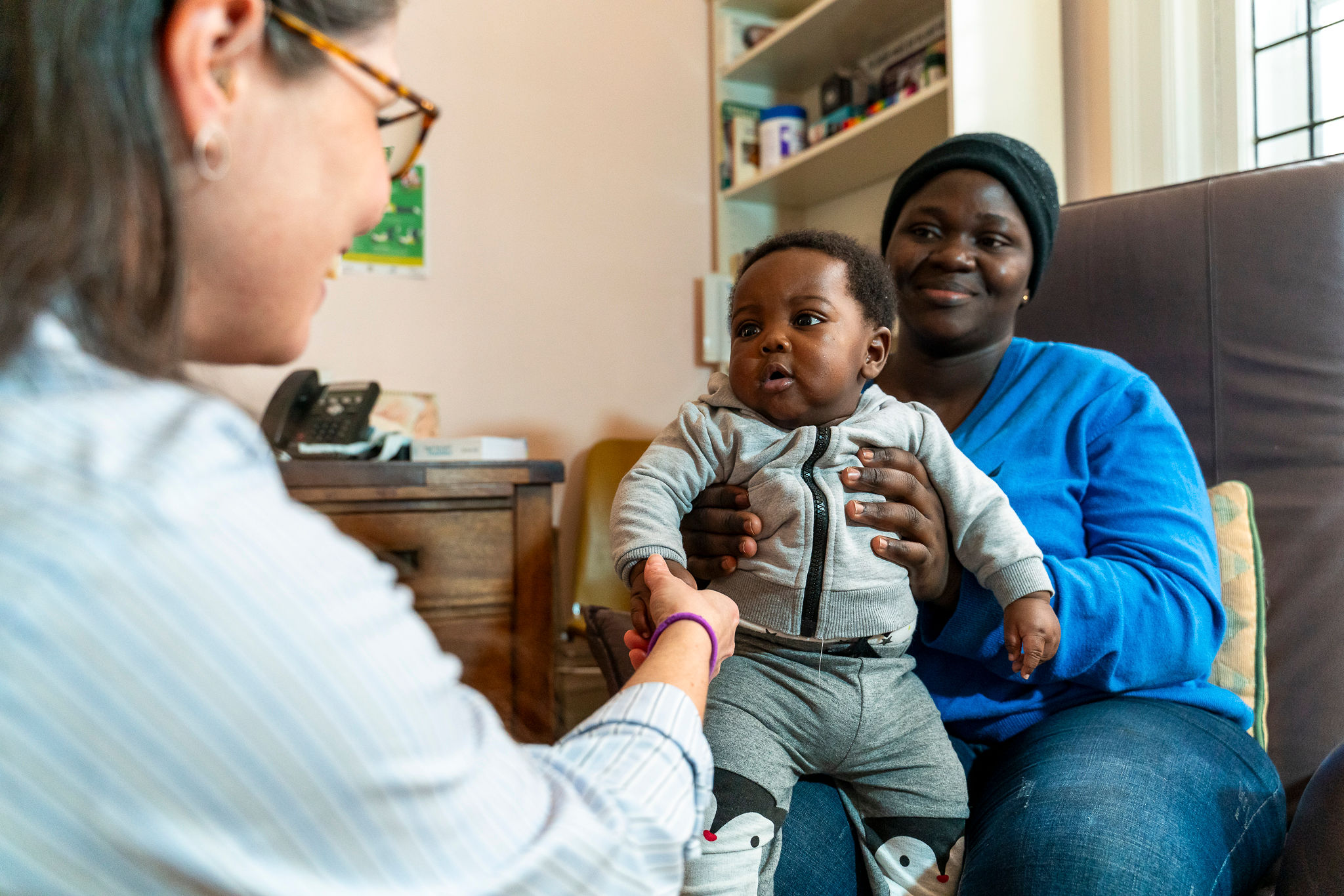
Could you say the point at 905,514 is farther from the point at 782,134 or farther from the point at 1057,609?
the point at 782,134

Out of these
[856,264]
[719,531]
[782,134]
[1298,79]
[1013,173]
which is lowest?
[719,531]

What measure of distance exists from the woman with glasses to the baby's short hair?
0.62 m

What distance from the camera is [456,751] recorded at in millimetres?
427

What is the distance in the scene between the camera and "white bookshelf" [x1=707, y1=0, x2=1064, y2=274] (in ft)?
6.40

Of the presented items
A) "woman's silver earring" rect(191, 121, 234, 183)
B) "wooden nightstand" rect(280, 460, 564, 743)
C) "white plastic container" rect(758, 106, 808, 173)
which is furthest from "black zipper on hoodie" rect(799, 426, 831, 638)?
"white plastic container" rect(758, 106, 808, 173)

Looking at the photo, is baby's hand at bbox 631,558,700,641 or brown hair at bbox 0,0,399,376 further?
baby's hand at bbox 631,558,700,641

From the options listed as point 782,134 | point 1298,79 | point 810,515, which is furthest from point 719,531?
point 782,134

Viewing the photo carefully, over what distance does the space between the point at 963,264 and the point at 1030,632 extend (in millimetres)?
545

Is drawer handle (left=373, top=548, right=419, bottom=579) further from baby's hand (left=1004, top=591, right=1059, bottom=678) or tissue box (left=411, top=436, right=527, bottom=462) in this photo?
baby's hand (left=1004, top=591, right=1059, bottom=678)

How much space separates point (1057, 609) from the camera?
100cm

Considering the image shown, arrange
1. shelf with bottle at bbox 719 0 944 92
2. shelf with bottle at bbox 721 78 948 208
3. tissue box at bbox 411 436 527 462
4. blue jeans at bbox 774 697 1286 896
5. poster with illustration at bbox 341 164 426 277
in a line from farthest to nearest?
poster with illustration at bbox 341 164 426 277 < shelf with bottle at bbox 719 0 944 92 < shelf with bottle at bbox 721 78 948 208 < tissue box at bbox 411 436 527 462 < blue jeans at bbox 774 697 1286 896

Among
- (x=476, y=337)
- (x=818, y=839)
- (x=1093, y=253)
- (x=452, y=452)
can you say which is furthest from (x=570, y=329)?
(x=818, y=839)

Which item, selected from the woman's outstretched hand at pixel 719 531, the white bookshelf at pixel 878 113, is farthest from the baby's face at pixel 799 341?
the white bookshelf at pixel 878 113

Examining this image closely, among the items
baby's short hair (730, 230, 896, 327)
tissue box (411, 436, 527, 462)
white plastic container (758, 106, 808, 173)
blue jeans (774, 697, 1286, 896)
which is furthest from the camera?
white plastic container (758, 106, 808, 173)
